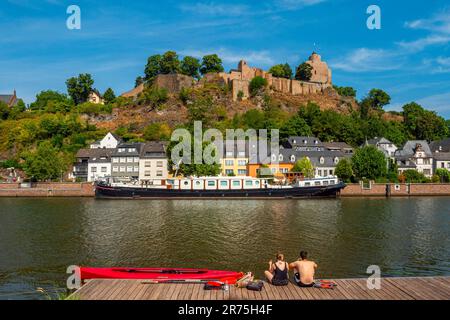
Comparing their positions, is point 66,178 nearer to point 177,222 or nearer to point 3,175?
point 3,175

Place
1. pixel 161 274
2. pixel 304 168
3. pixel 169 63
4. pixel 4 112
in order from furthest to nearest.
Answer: pixel 169 63
pixel 4 112
pixel 304 168
pixel 161 274

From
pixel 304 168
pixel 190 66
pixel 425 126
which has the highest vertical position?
pixel 190 66

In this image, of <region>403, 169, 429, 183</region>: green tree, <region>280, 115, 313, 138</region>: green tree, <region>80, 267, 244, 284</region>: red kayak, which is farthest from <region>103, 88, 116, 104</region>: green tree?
<region>80, 267, 244, 284</region>: red kayak

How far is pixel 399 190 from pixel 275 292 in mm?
60090

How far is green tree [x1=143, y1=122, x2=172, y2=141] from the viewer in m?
94.5

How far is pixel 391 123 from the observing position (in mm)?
116688

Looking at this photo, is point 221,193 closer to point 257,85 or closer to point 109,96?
point 257,85

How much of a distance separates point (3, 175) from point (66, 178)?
14235 mm

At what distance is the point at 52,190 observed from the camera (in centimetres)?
6712

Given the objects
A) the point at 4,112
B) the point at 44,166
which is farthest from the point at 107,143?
the point at 4,112

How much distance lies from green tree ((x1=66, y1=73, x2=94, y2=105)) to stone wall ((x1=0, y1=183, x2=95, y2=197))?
62101 millimetres

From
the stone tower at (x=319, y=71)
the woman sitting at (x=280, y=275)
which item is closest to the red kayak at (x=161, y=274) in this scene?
the woman sitting at (x=280, y=275)

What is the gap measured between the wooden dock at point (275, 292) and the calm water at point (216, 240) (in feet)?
17.8

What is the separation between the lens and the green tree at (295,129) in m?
94.4
